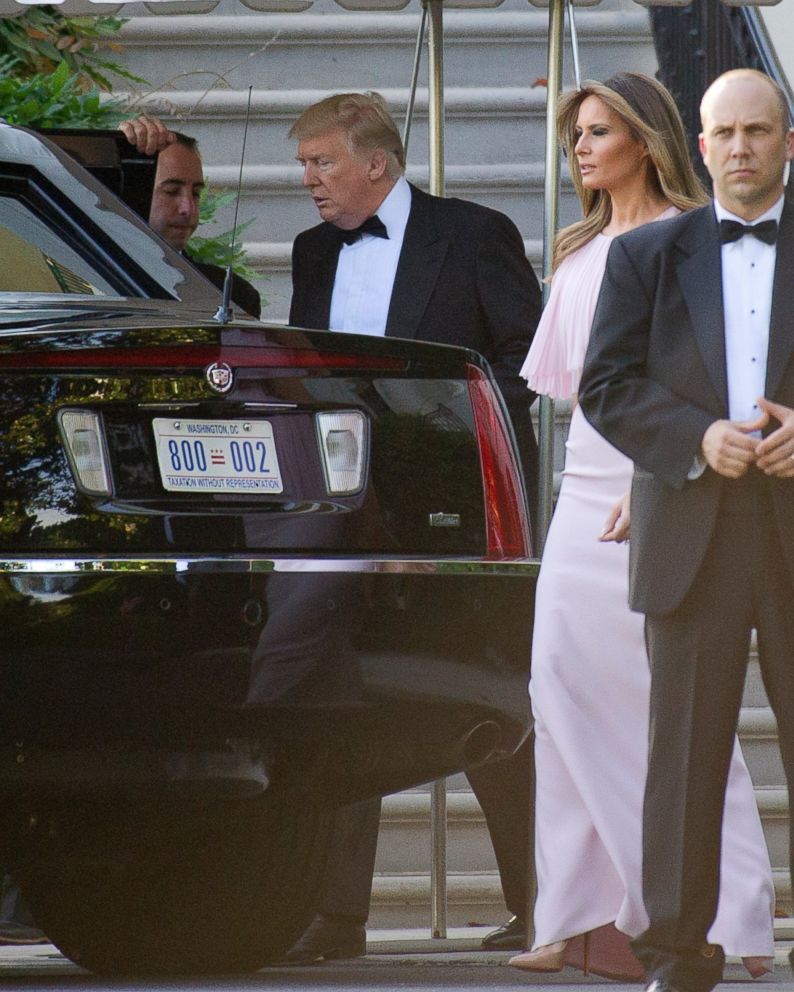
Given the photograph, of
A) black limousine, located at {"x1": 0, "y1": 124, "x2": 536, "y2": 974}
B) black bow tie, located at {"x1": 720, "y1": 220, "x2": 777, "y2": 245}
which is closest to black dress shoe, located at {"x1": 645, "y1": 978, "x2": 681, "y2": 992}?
black limousine, located at {"x1": 0, "y1": 124, "x2": 536, "y2": 974}

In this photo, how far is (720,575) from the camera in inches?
169

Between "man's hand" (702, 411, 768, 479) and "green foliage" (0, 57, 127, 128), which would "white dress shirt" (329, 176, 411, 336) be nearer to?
"green foliage" (0, 57, 127, 128)

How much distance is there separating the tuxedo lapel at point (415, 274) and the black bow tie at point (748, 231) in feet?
5.64

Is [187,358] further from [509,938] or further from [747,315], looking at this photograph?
[509,938]

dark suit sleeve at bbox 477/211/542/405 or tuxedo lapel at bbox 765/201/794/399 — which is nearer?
tuxedo lapel at bbox 765/201/794/399

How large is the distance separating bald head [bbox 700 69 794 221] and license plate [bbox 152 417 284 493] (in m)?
0.96

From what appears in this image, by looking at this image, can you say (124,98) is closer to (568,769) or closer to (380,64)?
(380,64)

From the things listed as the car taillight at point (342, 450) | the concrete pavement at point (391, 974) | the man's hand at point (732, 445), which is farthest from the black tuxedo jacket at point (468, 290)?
the man's hand at point (732, 445)

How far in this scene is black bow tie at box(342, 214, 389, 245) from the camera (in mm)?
6148

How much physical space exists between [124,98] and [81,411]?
525 centimetres

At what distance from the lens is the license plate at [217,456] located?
4293 mm

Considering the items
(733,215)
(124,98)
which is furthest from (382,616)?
(124,98)

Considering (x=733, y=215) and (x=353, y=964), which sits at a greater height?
(x=733, y=215)

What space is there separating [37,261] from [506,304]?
1452mm
